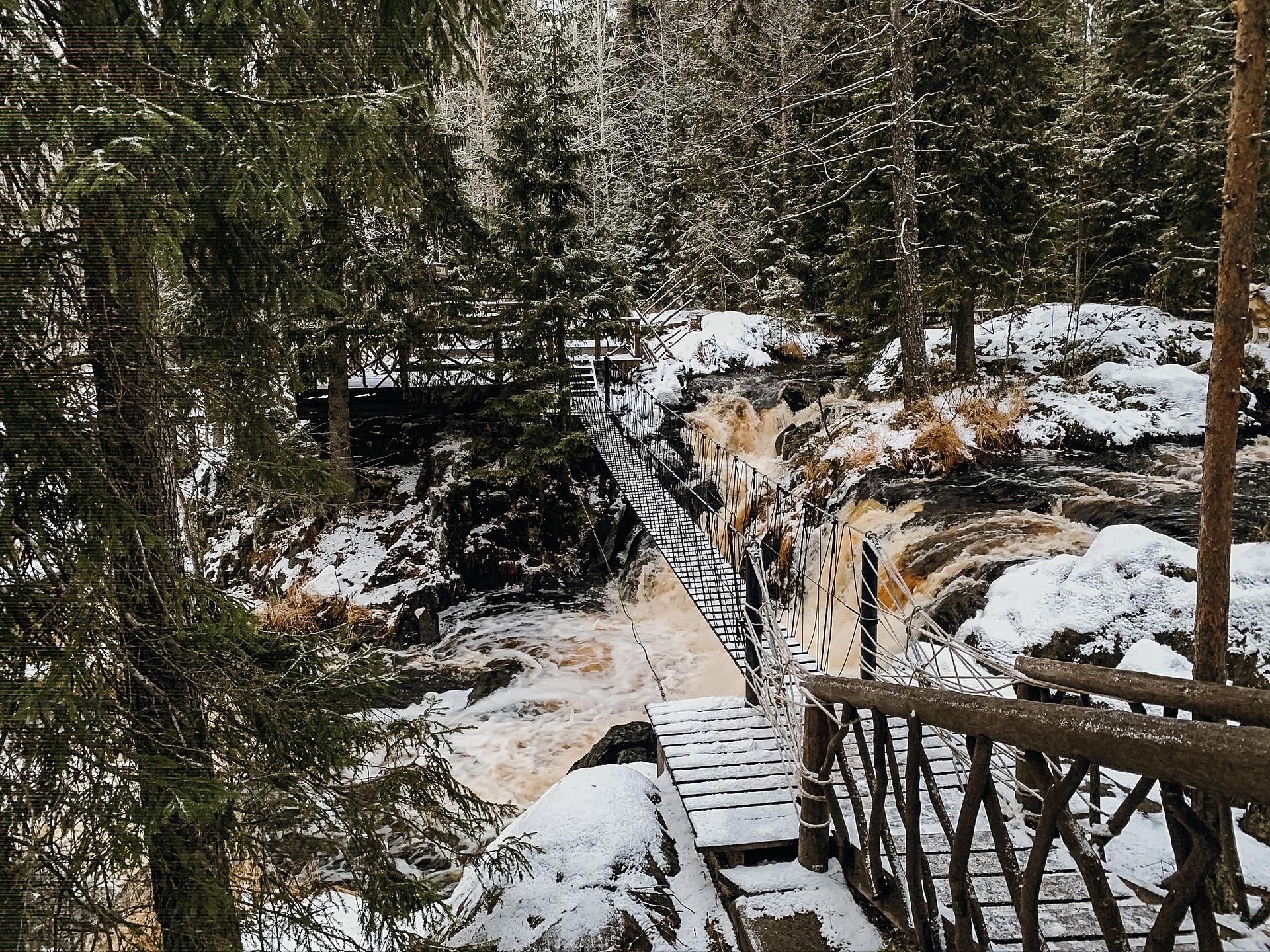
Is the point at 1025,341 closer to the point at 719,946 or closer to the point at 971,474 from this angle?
the point at 971,474

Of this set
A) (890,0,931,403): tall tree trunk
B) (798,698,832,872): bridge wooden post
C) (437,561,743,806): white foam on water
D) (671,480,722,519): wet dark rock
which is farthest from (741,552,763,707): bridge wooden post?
(890,0,931,403): tall tree trunk

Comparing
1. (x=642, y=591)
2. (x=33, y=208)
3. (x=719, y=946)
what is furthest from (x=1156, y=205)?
(x=33, y=208)

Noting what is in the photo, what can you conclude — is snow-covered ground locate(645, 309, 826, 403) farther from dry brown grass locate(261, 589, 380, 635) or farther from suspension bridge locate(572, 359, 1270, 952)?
suspension bridge locate(572, 359, 1270, 952)

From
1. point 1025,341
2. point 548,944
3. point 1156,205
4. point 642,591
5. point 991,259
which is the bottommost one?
point 642,591

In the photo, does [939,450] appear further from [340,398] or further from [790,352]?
[340,398]

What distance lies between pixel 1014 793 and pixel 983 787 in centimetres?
189

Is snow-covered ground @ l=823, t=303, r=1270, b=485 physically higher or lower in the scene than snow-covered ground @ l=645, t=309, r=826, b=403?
lower

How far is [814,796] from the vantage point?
346 cm

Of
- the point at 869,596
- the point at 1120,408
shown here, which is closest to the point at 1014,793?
the point at 869,596

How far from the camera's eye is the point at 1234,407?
331cm

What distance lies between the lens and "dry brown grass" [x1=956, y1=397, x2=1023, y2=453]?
32.6 feet

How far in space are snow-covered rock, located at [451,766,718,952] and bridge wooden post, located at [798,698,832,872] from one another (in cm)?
59

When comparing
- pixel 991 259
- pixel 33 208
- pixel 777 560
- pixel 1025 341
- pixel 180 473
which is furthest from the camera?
pixel 1025 341

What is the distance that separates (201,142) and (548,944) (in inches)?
155
